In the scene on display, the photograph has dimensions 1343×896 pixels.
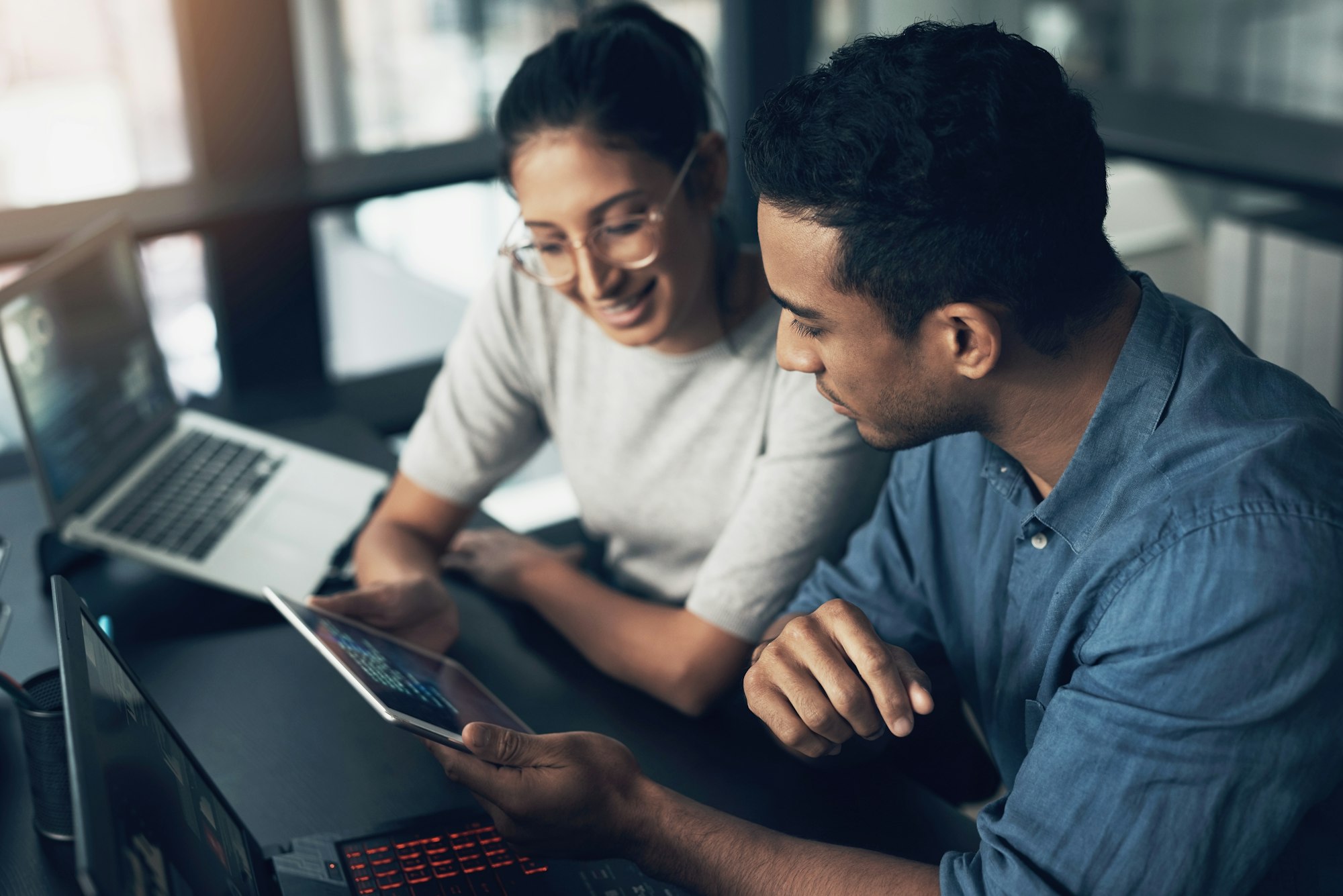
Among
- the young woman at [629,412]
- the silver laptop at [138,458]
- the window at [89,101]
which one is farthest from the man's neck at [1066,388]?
the window at [89,101]

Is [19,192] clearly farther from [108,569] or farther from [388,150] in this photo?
[108,569]

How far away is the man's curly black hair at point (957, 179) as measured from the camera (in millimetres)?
873

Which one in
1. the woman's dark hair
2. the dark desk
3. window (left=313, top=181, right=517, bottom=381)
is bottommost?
window (left=313, top=181, right=517, bottom=381)

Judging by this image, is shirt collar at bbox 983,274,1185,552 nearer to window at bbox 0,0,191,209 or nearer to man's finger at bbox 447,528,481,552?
man's finger at bbox 447,528,481,552

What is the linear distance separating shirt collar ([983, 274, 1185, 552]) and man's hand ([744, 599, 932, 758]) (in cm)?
18

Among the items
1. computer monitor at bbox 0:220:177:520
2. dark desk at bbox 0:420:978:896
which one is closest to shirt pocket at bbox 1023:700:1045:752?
dark desk at bbox 0:420:978:896

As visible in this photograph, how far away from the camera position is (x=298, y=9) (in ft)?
7.20

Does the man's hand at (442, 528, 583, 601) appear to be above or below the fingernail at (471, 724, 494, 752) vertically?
below

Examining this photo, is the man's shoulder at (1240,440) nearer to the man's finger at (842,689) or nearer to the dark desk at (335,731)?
the man's finger at (842,689)

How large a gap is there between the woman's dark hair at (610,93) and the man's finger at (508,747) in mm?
680

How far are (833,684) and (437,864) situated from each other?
0.37 meters

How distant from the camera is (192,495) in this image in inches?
63.1

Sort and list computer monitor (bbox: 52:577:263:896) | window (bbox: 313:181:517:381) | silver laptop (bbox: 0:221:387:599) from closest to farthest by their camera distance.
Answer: computer monitor (bbox: 52:577:263:896)
silver laptop (bbox: 0:221:387:599)
window (bbox: 313:181:517:381)

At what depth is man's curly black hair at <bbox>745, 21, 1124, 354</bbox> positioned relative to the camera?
0.87 m
